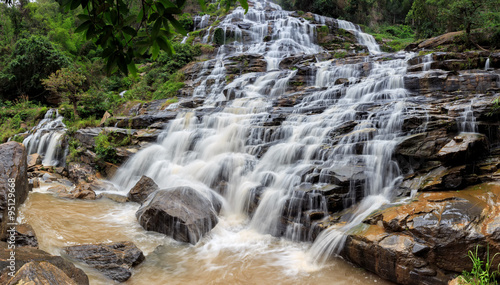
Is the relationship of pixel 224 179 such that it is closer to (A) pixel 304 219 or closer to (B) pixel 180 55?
(A) pixel 304 219

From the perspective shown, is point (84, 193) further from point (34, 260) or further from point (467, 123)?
point (467, 123)

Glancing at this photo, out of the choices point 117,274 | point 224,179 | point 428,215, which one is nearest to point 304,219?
point 428,215

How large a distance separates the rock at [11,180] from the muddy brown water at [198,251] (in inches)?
24.1

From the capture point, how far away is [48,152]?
12.8m

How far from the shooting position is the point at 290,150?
25.1 ft

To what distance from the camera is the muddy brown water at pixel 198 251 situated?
4.45 m

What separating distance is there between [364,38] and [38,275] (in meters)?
27.6

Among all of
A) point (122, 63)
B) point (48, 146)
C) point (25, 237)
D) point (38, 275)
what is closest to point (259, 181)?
point (25, 237)

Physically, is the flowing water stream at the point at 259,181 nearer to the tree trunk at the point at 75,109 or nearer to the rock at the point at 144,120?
the rock at the point at 144,120

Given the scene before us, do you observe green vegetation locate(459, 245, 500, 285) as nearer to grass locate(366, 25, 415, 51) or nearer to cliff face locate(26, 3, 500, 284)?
cliff face locate(26, 3, 500, 284)

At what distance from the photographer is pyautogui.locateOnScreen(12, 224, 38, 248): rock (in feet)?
14.1

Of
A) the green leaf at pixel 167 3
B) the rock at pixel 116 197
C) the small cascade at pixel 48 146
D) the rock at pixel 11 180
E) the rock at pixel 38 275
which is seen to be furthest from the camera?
the small cascade at pixel 48 146

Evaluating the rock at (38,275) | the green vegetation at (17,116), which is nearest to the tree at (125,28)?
the rock at (38,275)

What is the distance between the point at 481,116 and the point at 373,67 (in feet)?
25.6
